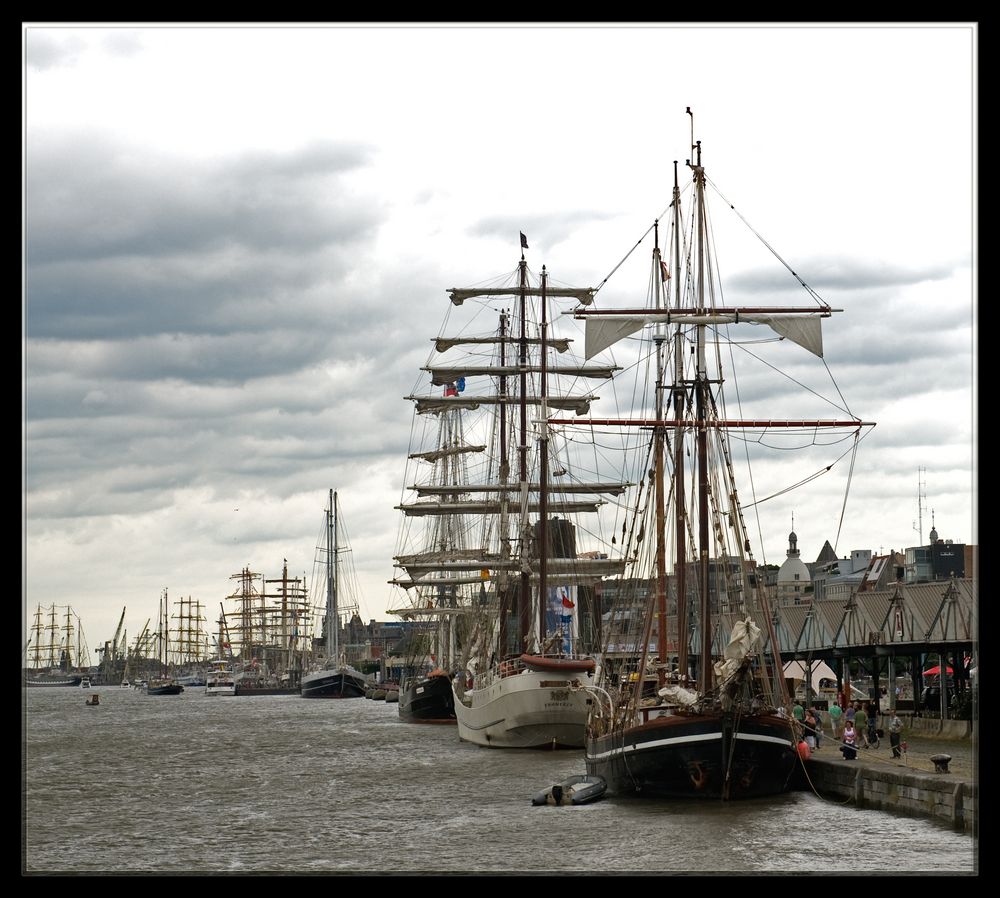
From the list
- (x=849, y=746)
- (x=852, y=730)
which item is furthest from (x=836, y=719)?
(x=849, y=746)

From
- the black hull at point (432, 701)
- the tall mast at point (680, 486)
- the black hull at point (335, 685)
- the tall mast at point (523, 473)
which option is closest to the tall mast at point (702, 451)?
the tall mast at point (680, 486)

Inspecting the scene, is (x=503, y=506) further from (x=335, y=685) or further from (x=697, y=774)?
(x=335, y=685)

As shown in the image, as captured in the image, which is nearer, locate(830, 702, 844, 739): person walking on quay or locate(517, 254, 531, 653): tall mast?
locate(830, 702, 844, 739): person walking on quay

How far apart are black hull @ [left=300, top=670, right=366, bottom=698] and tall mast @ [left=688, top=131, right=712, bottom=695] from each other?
136 meters

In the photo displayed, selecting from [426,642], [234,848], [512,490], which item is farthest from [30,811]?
[426,642]

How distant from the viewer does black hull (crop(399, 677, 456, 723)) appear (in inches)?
3467

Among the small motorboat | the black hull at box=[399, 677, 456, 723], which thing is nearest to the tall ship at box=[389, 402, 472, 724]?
the black hull at box=[399, 677, 456, 723]

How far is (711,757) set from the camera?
31766mm

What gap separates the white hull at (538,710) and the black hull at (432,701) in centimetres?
2807

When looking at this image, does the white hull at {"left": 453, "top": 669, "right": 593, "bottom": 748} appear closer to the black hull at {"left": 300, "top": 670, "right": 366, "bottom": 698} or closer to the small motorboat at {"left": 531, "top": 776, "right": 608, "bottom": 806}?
the small motorboat at {"left": 531, "top": 776, "right": 608, "bottom": 806}

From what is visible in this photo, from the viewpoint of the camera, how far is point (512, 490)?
75500mm

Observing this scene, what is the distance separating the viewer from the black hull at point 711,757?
1248 inches
